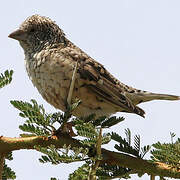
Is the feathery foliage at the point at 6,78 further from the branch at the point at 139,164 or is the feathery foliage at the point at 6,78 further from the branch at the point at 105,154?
the branch at the point at 139,164

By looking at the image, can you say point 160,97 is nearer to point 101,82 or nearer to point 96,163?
point 101,82

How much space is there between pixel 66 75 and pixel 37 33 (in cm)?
142

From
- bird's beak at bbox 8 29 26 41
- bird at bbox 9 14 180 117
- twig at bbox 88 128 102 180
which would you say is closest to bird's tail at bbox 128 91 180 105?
bird at bbox 9 14 180 117

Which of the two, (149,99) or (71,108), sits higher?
(149,99)

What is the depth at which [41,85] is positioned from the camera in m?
4.86

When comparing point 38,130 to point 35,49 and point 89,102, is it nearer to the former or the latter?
point 89,102

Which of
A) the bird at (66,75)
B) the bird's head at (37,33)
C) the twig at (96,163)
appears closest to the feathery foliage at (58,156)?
the twig at (96,163)

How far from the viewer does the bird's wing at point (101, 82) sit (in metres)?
5.02

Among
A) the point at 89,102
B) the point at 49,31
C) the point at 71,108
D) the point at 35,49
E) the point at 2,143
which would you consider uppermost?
the point at 49,31

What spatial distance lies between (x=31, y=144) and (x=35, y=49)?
325 cm

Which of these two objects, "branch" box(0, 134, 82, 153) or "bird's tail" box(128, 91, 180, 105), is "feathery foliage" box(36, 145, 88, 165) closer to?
"branch" box(0, 134, 82, 153)

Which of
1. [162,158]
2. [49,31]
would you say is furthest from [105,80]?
[162,158]

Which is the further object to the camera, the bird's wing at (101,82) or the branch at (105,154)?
the bird's wing at (101,82)

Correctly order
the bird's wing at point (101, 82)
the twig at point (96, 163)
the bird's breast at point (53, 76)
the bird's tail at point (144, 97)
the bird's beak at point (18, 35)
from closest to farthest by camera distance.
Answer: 1. the twig at point (96, 163)
2. the bird's breast at point (53, 76)
3. the bird's wing at point (101, 82)
4. the bird's beak at point (18, 35)
5. the bird's tail at point (144, 97)
